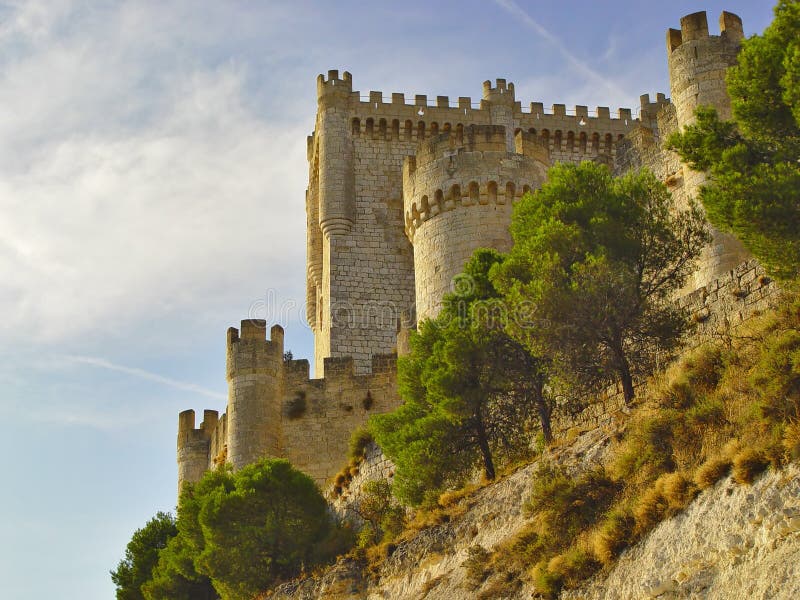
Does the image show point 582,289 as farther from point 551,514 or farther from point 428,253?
point 428,253

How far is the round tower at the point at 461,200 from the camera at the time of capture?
2720cm

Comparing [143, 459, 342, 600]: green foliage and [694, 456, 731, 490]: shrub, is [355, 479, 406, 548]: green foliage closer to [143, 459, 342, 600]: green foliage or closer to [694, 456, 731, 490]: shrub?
[143, 459, 342, 600]: green foliage

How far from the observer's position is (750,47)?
16.2m

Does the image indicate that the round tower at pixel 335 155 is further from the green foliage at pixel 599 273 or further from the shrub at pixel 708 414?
the shrub at pixel 708 414

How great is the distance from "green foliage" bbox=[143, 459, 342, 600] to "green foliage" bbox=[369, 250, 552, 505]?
288 centimetres

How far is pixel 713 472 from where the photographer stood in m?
13.4

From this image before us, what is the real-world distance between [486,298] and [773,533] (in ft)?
33.3

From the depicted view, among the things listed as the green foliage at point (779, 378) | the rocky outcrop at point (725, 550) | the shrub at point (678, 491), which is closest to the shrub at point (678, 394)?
the green foliage at point (779, 378)

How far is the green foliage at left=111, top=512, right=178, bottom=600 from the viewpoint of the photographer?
94.7ft

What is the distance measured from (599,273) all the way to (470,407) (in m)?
3.27

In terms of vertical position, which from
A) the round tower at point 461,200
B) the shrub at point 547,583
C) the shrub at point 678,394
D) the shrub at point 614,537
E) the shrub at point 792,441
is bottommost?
the shrub at point 547,583

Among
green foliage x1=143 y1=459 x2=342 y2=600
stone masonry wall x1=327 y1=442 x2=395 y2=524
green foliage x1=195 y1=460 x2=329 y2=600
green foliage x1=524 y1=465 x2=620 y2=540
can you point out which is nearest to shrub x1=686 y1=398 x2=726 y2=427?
green foliage x1=524 y1=465 x2=620 y2=540

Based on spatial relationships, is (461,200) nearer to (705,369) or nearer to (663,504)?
(705,369)

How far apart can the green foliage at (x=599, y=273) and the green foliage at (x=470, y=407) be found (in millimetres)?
1047
